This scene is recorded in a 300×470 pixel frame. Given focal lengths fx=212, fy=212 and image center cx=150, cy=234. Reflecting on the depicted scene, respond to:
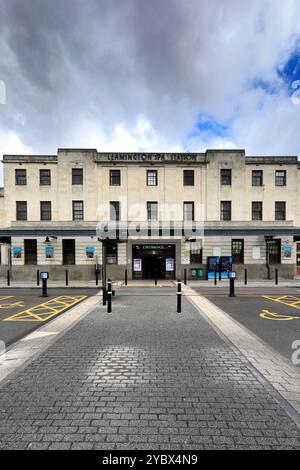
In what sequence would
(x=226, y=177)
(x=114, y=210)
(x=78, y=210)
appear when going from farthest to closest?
(x=226, y=177)
(x=78, y=210)
(x=114, y=210)

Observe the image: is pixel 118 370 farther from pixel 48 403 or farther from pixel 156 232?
pixel 156 232

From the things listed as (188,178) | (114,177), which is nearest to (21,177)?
(114,177)

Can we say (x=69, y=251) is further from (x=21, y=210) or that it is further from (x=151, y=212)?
(x=151, y=212)

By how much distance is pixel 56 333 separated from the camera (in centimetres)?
603

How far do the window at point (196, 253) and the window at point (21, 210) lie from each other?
52.2ft

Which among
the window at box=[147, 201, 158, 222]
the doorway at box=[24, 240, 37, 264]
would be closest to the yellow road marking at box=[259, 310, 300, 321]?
the window at box=[147, 201, 158, 222]

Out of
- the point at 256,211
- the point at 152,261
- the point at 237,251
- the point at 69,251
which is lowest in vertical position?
the point at 152,261

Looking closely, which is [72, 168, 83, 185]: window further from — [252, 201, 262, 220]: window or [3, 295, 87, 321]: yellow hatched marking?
[252, 201, 262, 220]: window

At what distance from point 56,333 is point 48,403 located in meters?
3.09

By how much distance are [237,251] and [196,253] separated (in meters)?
3.90

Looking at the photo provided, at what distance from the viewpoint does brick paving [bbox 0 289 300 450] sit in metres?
2.55

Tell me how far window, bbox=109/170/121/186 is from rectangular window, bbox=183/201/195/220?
6.58 m

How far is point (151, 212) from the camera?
772 inches
